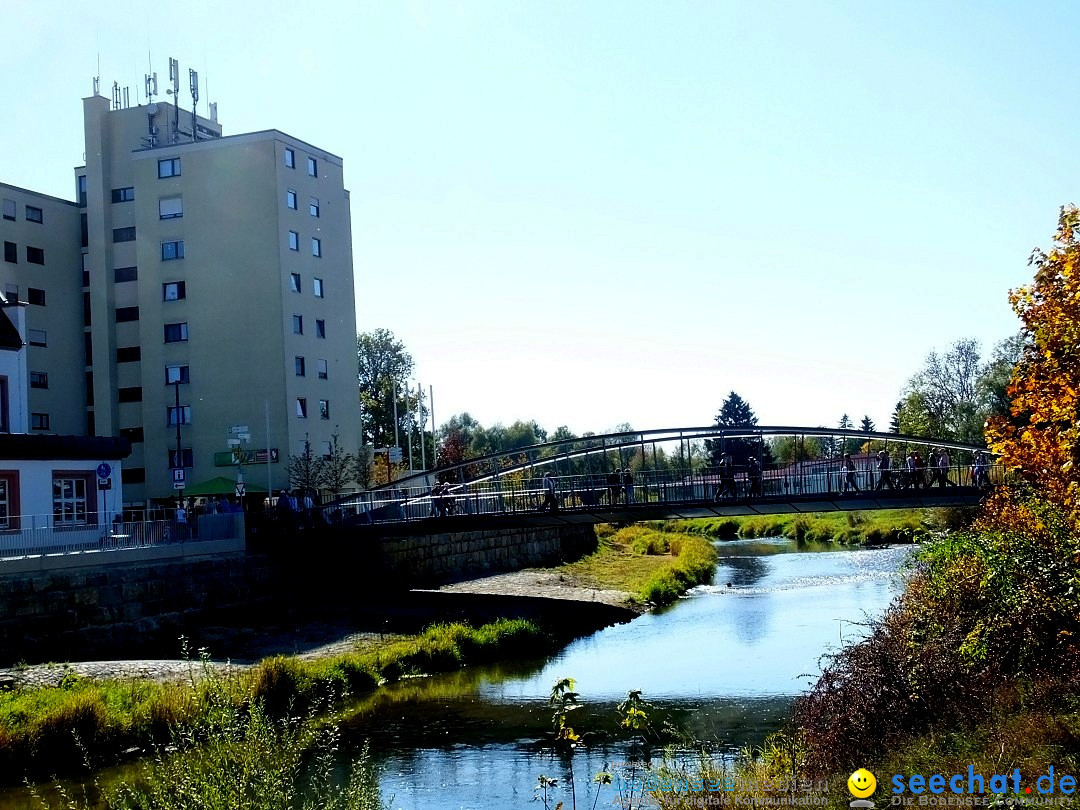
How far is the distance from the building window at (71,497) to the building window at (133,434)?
17374mm

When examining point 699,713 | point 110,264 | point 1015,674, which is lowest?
point 699,713

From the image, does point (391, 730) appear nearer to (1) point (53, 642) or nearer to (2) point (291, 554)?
(1) point (53, 642)

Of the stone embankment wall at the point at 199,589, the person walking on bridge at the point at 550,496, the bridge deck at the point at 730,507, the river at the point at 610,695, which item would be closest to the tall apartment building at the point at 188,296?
the stone embankment wall at the point at 199,589

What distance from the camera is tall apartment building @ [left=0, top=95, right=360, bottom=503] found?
49844 mm

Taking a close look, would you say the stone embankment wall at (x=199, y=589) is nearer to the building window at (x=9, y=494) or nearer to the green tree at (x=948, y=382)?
the building window at (x=9, y=494)

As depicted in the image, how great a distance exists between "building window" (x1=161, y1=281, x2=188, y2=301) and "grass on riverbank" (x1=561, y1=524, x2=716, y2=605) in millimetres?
21024

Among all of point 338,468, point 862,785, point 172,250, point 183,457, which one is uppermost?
point 172,250

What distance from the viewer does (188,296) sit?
50.9 m

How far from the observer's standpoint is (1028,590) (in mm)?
13234

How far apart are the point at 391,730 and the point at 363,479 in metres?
34.1

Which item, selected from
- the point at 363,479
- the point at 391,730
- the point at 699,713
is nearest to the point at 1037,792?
the point at 699,713

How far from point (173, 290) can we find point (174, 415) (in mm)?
5683

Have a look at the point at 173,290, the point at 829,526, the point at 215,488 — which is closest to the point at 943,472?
the point at 215,488

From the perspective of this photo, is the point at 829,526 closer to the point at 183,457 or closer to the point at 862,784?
the point at 183,457
